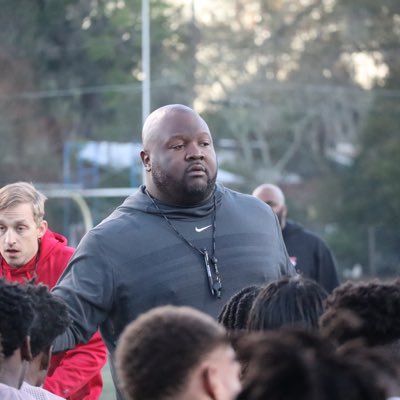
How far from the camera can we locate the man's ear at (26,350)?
11.4ft

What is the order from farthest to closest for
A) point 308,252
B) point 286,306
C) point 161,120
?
point 308,252, point 161,120, point 286,306

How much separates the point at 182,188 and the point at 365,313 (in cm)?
175

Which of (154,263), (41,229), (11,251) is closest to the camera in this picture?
(154,263)

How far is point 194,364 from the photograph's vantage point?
8.14 ft

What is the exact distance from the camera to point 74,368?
5.13m

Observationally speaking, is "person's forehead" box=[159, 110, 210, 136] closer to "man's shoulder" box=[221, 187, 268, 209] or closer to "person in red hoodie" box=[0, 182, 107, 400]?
"man's shoulder" box=[221, 187, 268, 209]

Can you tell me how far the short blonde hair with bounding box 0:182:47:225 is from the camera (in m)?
5.46

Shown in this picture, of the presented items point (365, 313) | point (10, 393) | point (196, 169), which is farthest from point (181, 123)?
point (365, 313)

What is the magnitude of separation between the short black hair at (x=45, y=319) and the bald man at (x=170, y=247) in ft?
1.77

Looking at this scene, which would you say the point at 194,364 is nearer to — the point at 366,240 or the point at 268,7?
the point at 366,240

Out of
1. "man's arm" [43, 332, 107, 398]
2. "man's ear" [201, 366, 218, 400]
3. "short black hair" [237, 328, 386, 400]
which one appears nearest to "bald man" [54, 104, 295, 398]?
"man's arm" [43, 332, 107, 398]

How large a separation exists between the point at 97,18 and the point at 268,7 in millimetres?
8696

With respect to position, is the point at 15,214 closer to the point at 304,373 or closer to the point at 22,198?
the point at 22,198

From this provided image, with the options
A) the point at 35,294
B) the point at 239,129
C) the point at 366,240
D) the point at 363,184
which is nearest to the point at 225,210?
the point at 35,294
